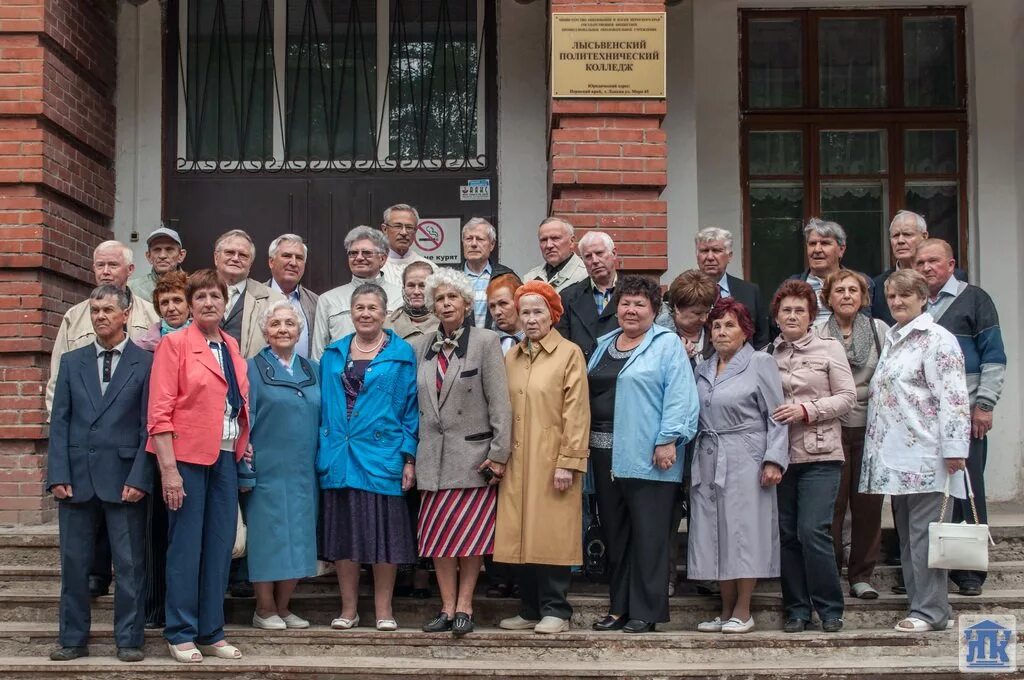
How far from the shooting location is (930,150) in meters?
9.09

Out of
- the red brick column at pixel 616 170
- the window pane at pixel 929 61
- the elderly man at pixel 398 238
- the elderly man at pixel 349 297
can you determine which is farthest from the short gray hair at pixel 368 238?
the window pane at pixel 929 61

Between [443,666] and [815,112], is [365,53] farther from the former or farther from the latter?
A: [443,666]

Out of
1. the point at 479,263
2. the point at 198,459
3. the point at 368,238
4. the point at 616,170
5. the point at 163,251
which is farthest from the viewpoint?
the point at 616,170

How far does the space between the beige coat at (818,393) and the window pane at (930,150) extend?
3549mm

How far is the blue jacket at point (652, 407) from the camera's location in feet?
19.4

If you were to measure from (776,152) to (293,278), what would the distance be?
13.5ft

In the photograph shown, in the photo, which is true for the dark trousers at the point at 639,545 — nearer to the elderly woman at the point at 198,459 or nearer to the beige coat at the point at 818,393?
the beige coat at the point at 818,393

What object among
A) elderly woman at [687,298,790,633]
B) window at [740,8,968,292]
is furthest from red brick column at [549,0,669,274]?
window at [740,8,968,292]

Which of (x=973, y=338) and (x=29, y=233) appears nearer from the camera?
(x=973, y=338)

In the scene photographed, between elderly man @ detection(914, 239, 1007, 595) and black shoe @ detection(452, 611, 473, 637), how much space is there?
2.72m

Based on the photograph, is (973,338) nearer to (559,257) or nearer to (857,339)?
(857,339)

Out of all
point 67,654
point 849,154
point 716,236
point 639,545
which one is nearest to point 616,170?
point 716,236

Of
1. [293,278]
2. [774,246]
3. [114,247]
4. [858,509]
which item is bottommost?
[858,509]

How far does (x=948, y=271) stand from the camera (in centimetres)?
665
